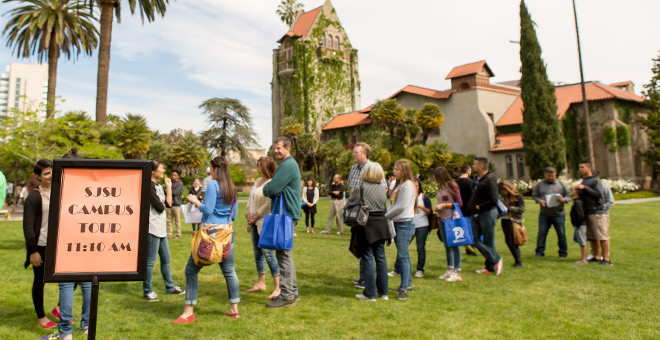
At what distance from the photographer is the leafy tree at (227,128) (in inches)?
2215

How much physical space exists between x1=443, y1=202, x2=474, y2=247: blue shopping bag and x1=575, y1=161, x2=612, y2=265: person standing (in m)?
3.01

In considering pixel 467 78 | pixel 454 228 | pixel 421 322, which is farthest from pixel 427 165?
pixel 421 322

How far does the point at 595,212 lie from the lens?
8.59 metres

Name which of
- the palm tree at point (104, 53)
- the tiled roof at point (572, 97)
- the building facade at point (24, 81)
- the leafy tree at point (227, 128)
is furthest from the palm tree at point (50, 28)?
the building facade at point (24, 81)

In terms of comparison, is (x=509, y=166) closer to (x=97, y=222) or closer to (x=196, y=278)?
(x=196, y=278)

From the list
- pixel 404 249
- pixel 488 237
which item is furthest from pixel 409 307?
pixel 488 237

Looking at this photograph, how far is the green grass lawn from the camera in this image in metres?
4.65

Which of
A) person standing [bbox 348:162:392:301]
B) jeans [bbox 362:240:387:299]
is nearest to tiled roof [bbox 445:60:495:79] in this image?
person standing [bbox 348:162:392:301]

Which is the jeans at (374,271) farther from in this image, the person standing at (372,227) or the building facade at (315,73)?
the building facade at (315,73)

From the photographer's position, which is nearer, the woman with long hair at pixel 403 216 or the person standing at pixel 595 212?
the woman with long hair at pixel 403 216

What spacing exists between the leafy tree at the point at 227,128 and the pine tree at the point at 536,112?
34902 millimetres

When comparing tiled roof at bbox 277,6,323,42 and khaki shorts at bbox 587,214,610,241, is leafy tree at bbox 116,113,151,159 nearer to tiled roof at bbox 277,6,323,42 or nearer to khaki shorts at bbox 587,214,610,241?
khaki shorts at bbox 587,214,610,241

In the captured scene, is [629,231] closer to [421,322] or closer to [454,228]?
[454,228]

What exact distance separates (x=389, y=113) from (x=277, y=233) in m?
34.6
